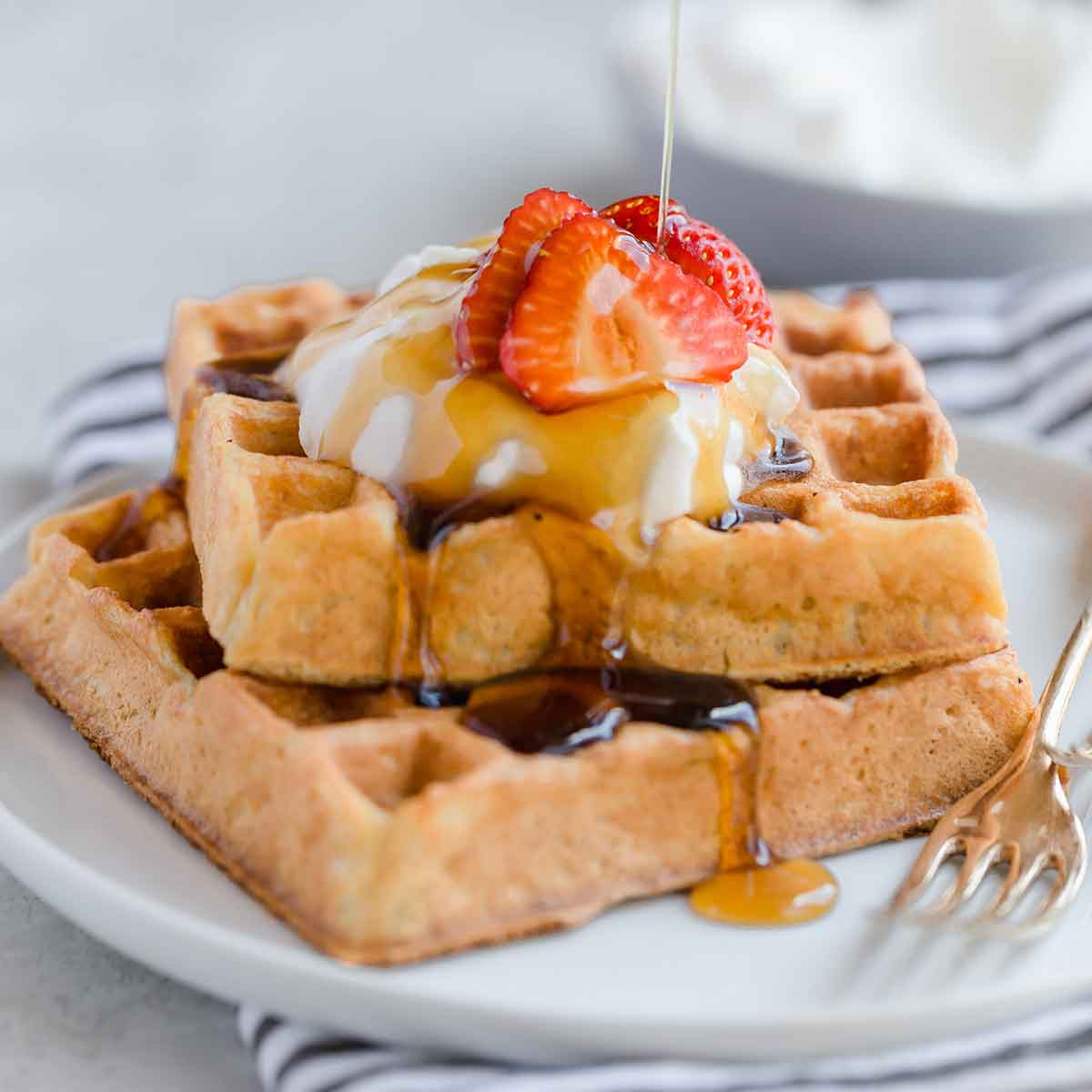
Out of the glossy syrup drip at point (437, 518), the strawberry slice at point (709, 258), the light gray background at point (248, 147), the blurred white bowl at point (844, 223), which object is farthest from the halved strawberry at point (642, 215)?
the blurred white bowl at point (844, 223)

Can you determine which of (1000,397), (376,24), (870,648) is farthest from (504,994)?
(376,24)

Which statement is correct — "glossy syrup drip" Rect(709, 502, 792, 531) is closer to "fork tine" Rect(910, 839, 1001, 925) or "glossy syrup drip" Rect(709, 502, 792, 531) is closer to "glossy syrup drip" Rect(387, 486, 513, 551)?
"glossy syrup drip" Rect(387, 486, 513, 551)

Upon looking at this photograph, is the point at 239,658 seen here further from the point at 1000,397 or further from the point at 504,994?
the point at 1000,397

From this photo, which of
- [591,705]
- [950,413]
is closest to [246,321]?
[591,705]

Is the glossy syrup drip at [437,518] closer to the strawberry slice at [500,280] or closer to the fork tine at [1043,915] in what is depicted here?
the strawberry slice at [500,280]

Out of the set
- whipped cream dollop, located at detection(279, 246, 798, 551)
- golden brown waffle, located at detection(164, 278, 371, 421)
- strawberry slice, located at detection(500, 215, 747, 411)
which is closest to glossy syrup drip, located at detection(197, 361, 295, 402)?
golden brown waffle, located at detection(164, 278, 371, 421)

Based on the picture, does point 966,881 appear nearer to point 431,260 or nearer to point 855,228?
point 431,260
